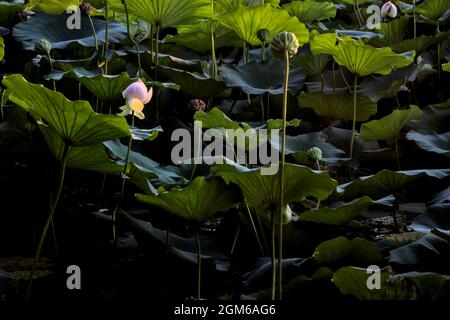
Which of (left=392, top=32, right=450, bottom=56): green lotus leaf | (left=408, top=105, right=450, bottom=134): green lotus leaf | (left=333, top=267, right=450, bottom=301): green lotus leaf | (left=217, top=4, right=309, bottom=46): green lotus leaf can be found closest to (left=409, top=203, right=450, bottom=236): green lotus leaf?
(left=333, top=267, right=450, bottom=301): green lotus leaf

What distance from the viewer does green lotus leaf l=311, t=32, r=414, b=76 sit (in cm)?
175

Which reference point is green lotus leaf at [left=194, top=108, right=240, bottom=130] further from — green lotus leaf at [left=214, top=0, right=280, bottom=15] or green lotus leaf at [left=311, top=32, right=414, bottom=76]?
green lotus leaf at [left=214, top=0, right=280, bottom=15]

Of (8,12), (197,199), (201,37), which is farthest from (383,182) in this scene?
(8,12)

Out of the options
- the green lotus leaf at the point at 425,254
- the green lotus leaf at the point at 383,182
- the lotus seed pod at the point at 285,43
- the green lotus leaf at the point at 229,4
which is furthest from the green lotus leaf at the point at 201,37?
the green lotus leaf at the point at 425,254

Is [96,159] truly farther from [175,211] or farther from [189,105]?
[189,105]

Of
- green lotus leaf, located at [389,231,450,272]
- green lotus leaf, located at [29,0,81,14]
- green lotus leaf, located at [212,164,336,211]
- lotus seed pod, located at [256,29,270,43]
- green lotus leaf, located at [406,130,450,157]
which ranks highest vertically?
green lotus leaf, located at [29,0,81,14]

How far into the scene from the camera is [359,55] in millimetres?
1785

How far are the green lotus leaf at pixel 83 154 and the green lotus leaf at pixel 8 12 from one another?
1086 mm

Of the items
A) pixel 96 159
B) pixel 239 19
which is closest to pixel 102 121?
pixel 96 159

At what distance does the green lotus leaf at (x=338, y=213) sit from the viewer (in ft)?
4.43

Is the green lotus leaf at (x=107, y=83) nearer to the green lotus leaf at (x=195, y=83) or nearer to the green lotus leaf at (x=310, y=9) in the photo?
the green lotus leaf at (x=195, y=83)

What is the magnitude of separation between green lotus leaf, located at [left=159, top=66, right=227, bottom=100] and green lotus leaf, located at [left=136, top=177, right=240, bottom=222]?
2.01ft

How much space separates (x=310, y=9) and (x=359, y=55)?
2.28 ft

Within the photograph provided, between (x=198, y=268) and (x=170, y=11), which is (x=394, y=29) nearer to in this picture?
(x=170, y=11)
